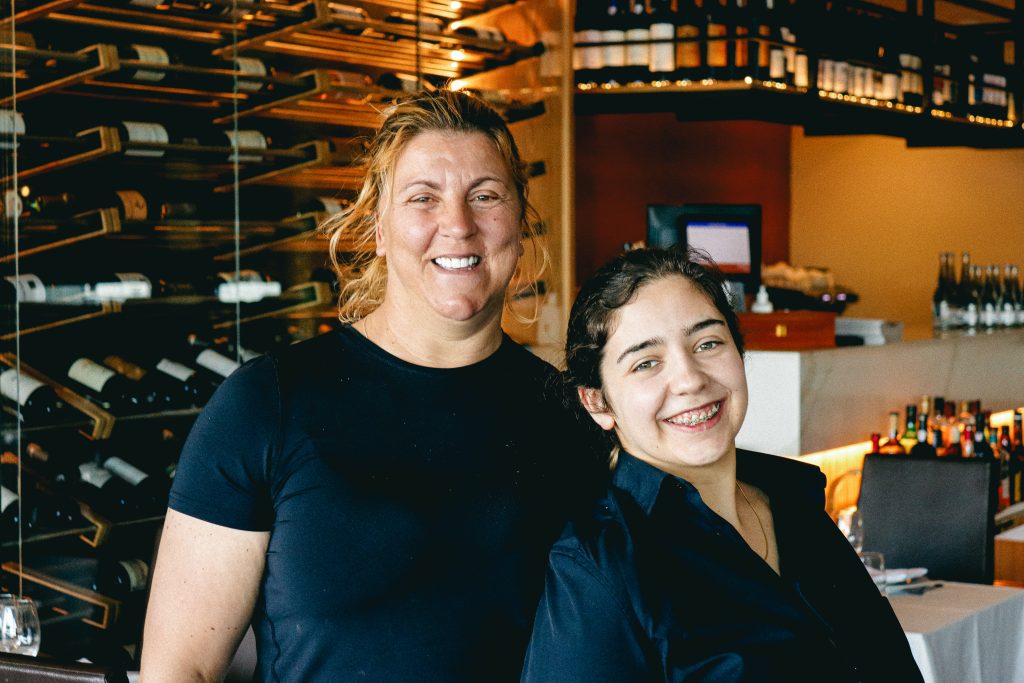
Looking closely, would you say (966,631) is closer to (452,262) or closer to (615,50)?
(452,262)

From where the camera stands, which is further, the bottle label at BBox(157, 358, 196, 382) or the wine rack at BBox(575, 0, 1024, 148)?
the wine rack at BBox(575, 0, 1024, 148)

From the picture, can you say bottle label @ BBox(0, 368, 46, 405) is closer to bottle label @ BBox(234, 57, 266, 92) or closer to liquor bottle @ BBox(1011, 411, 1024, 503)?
bottle label @ BBox(234, 57, 266, 92)

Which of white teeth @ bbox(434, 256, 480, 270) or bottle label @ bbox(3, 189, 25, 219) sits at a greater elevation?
bottle label @ bbox(3, 189, 25, 219)

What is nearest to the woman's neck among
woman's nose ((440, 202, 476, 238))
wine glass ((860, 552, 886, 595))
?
woman's nose ((440, 202, 476, 238))

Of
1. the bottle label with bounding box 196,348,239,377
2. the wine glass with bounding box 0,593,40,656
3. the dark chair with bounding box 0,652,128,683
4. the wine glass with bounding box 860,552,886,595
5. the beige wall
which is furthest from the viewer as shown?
the beige wall

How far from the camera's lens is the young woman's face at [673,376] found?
145cm

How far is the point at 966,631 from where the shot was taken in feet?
9.93

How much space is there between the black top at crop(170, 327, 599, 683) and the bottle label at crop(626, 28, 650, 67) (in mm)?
3833

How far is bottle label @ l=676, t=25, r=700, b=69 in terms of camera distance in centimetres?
500

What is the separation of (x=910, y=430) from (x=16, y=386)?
3.15 metres

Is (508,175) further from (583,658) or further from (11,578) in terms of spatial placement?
(11,578)

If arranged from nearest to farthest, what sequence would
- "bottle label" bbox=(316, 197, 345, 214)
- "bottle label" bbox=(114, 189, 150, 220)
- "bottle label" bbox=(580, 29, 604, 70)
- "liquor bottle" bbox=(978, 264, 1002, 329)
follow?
"bottle label" bbox=(114, 189, 150, 220), "bottle label" bbox=(316, 197, 345, 214), "bottle label" bbox=(580, 29, 604, 70), "liquor bottle" bbox=(978, 264, 1002, 329)

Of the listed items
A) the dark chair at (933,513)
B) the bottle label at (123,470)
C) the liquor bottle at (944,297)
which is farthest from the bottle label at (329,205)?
the liquor bottle at (944,297)

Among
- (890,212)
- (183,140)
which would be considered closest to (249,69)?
(183,140)
